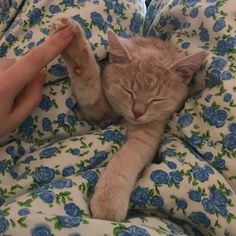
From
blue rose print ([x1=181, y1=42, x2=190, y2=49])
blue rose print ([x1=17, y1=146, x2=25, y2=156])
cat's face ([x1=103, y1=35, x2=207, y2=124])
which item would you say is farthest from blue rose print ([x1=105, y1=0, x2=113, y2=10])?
blue rose print ([x1=17, y1=146, x2=25, y2=156])

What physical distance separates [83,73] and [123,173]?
26 centimetres

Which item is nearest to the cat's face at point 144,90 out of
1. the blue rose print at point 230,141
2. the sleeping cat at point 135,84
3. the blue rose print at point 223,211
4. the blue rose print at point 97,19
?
the sleeping cat at point 135,84

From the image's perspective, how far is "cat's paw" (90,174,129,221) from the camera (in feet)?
2.55

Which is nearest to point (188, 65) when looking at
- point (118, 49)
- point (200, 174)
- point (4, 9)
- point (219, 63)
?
point (219, 63)

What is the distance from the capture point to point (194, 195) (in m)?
0.80

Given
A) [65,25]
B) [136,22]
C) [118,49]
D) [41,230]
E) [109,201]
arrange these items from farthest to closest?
[136,22] → [118,49] → [65,25] → [109,201] → [41,230]

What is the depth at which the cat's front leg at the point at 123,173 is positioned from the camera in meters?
0.78

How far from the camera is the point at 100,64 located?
1.07 meters

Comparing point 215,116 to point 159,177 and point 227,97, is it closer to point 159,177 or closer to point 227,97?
point 227,97

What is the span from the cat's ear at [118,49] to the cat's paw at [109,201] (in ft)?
1.12

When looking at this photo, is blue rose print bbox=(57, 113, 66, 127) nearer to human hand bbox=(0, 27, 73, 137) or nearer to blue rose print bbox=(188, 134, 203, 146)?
human hand bbox=(0, 27, 73, 137)

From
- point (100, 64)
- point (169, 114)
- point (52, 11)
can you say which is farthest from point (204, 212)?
point (52, 11)

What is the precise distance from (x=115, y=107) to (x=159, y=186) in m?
0.31

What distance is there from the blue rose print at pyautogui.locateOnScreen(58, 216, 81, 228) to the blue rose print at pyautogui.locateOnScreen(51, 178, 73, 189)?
0.10 meters
